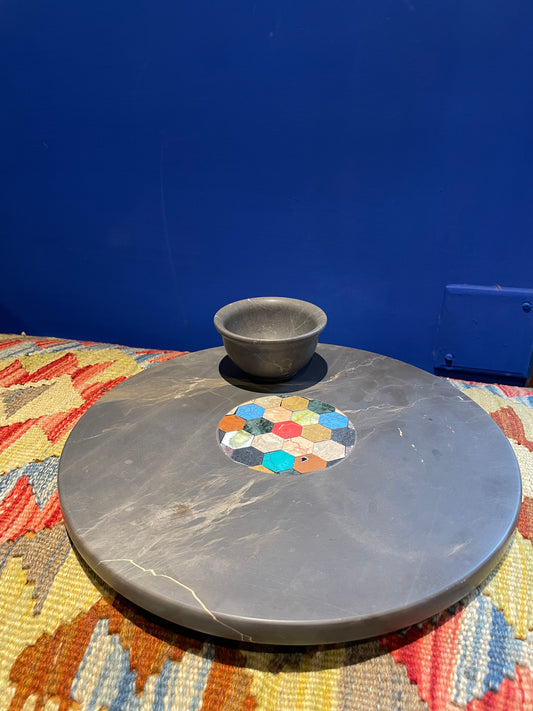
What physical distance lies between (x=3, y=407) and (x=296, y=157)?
1.52 m

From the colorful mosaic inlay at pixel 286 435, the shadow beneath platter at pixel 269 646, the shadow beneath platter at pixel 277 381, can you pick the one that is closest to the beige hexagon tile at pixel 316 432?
the colorful mosaic inlay at pixel 286 435

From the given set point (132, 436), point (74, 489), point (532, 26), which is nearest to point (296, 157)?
point (532, 26)

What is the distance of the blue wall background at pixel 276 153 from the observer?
1.51m

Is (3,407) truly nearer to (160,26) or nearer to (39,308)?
(39,308)

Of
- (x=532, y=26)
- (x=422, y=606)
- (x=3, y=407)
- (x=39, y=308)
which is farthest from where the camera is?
(x=39, y=308)

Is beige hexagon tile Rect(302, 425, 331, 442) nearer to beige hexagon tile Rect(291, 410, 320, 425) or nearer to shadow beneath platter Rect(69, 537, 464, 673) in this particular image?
beige hexagon tile Rect(291, 410, 320, 425)

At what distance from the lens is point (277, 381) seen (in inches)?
52.3

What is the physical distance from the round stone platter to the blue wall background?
2.66 feet

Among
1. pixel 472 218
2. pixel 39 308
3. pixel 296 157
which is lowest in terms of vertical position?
pixel 39 308

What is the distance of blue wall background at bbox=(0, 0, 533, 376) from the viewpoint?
151 centimetres

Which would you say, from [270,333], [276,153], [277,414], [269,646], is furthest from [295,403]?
[276,153]

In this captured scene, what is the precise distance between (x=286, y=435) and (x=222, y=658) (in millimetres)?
488

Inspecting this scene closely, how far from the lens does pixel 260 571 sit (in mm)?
751

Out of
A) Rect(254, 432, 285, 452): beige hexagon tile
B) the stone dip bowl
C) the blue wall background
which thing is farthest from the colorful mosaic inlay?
the blue wall background
